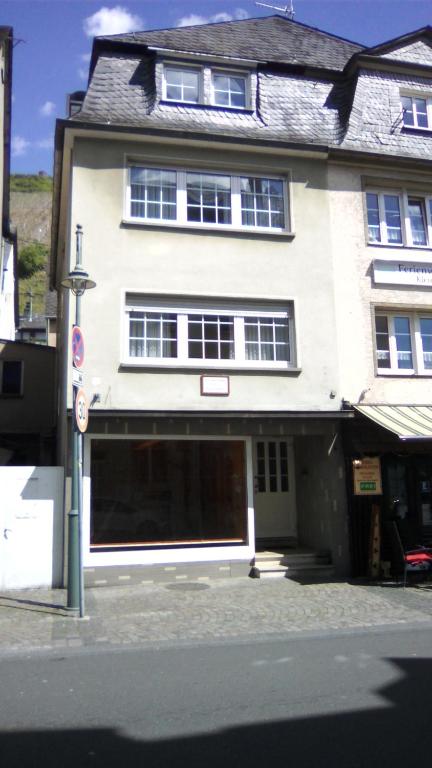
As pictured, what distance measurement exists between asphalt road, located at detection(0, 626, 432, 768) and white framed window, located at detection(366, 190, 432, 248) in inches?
358

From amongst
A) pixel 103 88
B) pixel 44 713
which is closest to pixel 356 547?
pixel 44 713

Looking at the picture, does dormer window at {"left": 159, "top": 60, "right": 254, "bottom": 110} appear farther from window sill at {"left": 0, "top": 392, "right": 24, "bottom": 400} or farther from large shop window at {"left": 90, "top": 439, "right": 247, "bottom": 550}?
window sill at {"left": 0, "top": 392, "right": 24, "bottom": 400}

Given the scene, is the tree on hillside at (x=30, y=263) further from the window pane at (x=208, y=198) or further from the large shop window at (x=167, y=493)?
the large shop window at (x=167, y=493)

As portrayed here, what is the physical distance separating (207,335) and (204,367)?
0.74 m

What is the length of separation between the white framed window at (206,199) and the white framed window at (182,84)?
1900 millimetres

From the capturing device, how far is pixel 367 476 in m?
12.9

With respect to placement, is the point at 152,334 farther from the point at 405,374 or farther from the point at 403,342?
the point at 403,342

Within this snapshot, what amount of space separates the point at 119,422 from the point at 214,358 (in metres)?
2.26

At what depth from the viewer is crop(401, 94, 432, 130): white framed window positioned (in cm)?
1536

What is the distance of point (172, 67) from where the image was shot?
46.5ft

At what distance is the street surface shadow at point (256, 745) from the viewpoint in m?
4.45

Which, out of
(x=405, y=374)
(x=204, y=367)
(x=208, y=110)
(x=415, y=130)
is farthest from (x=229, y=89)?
(x=405, y=374)

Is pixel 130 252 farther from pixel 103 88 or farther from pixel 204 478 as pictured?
pixel 204 478

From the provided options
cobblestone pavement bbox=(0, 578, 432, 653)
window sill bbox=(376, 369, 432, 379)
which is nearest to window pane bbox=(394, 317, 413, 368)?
window sill bbox=(376, 369, 432, 379)
